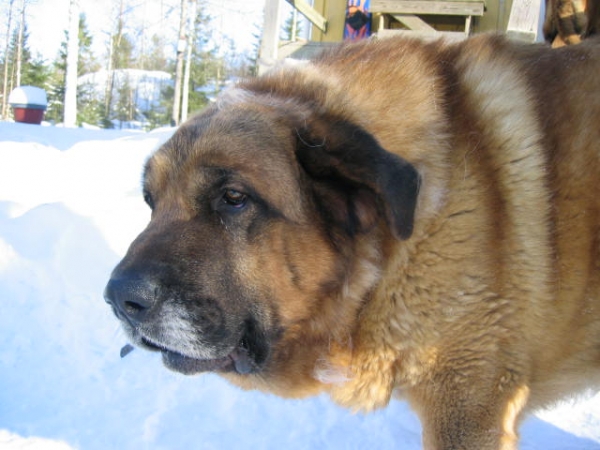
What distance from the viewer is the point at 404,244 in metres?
2.21

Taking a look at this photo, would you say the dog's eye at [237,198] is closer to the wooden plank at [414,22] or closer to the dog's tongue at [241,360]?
the dog's tongue at [241,360]

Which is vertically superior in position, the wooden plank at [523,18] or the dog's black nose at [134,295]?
the wooden plank at [523,18]

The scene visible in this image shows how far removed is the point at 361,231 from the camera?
89.0 inches

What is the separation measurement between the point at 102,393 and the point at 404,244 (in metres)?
2.59

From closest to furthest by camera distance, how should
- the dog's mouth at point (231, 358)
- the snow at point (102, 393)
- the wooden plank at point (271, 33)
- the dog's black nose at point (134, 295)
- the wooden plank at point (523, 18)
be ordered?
the dog's black nose at point (134, 295) → the dog's mouth at point (231, 358) → the snow at point (102, 393) → the wooden plank at point (523, 18) → the wooden plank at point (271, 33)

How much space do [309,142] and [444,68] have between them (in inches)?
29.6

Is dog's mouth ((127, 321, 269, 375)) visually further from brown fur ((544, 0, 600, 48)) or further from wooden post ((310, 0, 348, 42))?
wooden post ((310, 0, 348, 42))

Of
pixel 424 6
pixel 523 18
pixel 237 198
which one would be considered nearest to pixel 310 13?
pixel 424 6

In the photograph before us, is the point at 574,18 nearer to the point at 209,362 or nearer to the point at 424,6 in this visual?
the point at 209,362

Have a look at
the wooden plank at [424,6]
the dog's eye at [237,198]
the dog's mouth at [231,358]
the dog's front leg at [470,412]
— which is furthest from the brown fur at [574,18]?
the wooden plank at [424,6]

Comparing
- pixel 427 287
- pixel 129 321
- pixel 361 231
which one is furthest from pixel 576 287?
pixel 129 321

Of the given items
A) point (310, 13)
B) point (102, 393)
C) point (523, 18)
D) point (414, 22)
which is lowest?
point (102, 393)

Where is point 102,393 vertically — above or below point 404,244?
below

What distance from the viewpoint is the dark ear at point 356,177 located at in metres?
2.00
